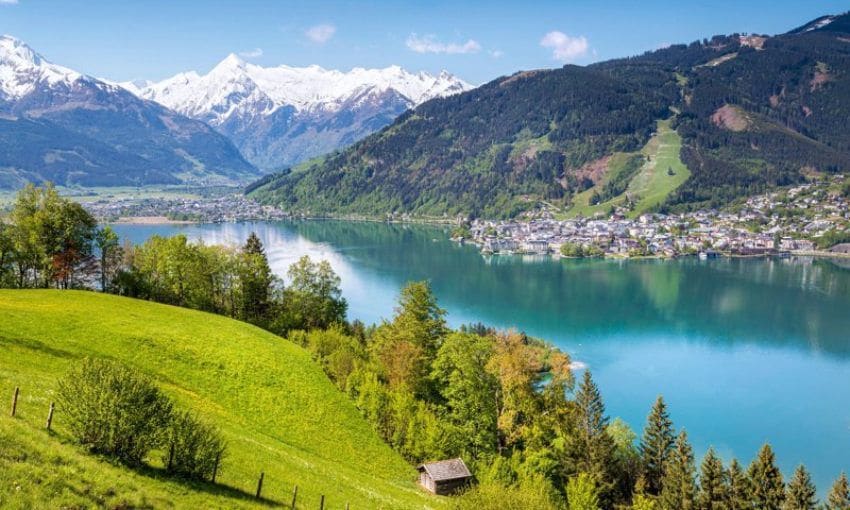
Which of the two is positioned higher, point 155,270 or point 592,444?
point 155,270

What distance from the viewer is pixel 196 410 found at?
27172 millimetres

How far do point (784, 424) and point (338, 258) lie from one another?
414 ft

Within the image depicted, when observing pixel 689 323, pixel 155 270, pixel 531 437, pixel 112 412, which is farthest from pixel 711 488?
pixel 689 323

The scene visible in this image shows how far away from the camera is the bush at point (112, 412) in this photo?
1681cm

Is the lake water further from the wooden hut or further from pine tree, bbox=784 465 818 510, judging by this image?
the wooden hut

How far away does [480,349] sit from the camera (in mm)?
41875

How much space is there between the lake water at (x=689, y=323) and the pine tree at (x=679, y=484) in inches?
862

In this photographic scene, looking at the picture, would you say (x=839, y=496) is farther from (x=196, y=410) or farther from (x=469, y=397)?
(x=196, y=410)

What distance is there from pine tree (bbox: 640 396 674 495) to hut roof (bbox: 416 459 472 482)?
1469 centimetres

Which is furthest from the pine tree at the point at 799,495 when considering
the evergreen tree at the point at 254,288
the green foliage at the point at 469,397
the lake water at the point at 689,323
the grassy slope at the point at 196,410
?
the evergreen tree at the point at 254,288

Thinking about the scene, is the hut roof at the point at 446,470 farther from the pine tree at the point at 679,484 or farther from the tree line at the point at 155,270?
the tree line at the point at 155,270

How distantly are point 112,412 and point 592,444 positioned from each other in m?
30.8

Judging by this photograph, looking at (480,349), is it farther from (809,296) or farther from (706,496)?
(809,296)

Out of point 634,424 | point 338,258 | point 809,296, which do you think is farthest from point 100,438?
point 338,258
